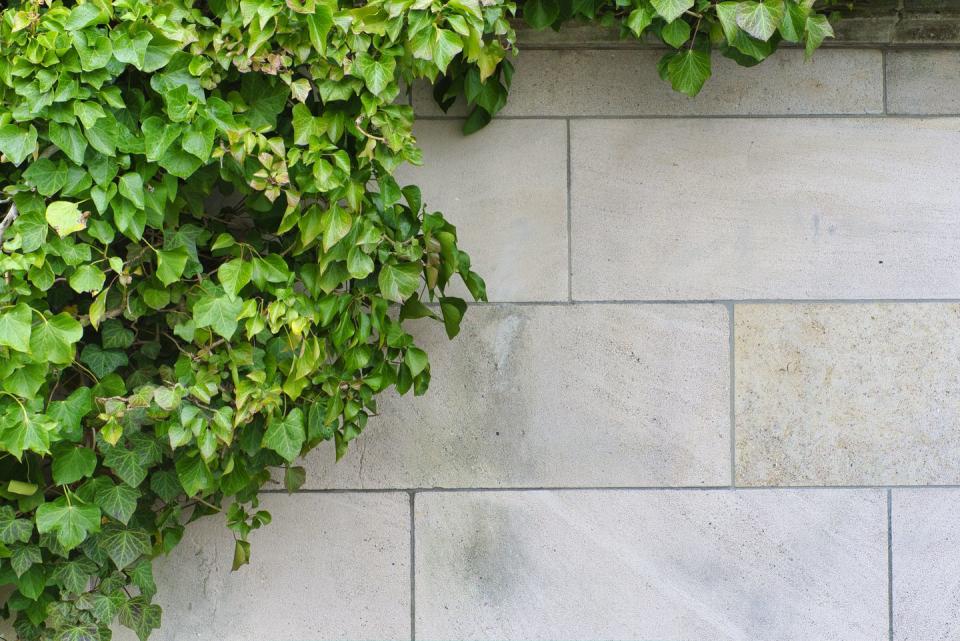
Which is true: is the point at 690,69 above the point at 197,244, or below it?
above

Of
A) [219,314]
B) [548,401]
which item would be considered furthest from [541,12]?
[219,314]

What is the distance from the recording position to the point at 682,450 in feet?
10.2

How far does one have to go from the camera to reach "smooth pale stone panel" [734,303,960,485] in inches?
123

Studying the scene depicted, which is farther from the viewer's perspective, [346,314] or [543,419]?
[543,419]

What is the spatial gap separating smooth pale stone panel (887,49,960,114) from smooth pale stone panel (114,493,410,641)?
222cm

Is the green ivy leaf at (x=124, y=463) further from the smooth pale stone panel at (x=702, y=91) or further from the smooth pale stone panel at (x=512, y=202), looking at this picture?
the smooth pale stone panel at (x=702, y=91)

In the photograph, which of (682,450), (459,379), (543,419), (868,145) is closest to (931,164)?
(868,145)

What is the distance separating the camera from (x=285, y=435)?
2490 millimetres

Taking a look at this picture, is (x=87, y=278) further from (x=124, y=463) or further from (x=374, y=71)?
(x=374, y=71)

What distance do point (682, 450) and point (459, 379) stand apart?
81 centimetres

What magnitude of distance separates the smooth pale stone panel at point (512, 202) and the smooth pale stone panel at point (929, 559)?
1460 millimetres

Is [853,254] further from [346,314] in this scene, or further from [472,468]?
[346,314]

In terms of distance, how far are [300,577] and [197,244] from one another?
48.8 inches

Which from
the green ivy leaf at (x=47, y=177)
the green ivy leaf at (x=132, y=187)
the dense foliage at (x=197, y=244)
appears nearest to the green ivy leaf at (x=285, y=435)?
the dense foliage at (x=197, y=244)
